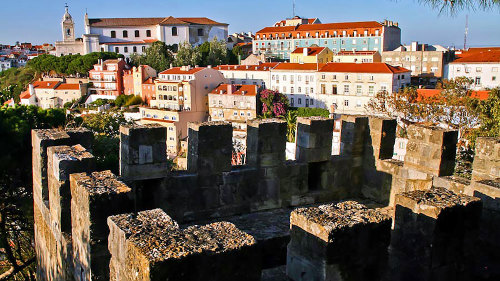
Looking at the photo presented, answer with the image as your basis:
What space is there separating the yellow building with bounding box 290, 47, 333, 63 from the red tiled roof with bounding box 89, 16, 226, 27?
4502 cm

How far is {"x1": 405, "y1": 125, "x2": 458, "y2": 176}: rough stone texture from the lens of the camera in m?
7.77

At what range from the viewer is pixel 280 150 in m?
8.45

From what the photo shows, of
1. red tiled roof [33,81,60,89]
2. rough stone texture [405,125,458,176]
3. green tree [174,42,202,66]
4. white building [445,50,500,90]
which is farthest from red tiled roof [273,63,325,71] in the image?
rough stone texture [405,125,458,176]

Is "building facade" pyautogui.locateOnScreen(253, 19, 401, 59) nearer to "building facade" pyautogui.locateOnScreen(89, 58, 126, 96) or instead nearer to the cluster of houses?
the cluster of houses

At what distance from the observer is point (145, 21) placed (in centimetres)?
12369

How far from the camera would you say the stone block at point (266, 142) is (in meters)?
8.22

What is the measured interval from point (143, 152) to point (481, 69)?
2768 inches

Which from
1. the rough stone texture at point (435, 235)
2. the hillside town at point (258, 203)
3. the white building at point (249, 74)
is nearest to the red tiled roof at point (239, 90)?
the white building at point (249, 74)

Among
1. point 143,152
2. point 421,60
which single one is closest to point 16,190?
point 143,152

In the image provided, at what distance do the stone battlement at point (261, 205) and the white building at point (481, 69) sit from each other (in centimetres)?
6379

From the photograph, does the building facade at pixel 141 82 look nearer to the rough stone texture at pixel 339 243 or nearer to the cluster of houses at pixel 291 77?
the cluster of houses at pixel 291 77

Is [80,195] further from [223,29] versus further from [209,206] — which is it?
[223,29]

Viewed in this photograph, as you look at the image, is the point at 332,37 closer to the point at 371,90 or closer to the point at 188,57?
the point at 188,57

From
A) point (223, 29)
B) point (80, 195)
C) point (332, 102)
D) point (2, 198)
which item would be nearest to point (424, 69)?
point (332, 102)
